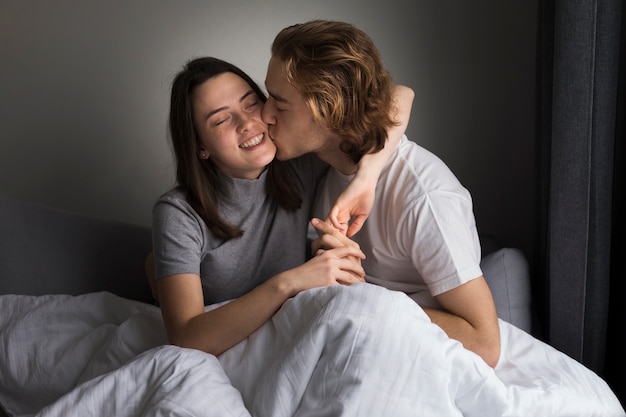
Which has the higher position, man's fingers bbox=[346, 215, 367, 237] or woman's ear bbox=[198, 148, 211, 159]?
woman's ear bbox=[198, 148, 211, 159]

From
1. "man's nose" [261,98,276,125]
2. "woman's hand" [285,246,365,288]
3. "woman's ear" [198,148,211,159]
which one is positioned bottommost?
"woman's hand" [285,246,365,288]

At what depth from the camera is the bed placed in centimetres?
136

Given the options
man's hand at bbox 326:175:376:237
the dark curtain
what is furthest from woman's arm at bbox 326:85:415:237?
the dark curtain

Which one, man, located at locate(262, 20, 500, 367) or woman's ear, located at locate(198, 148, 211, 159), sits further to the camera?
woman's ear, located at locate(198, 148, 211, 159)

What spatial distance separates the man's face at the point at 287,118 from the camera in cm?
176

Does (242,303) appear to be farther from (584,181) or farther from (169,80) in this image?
(169,80)

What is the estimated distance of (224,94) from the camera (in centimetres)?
179

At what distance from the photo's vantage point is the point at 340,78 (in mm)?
1725

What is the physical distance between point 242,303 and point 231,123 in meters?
0.42

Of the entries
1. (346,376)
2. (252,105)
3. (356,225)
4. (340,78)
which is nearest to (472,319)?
(356,225)

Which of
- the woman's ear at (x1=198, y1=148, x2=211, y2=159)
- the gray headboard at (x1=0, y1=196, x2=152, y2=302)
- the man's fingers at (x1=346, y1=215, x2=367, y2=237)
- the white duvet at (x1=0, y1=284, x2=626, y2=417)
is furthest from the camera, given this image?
the gray headboard at (x1=0, y1=196, x2=152, y2=302)

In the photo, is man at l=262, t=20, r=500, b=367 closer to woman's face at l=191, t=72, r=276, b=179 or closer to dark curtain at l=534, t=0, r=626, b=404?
woman's face at l=191, t=72, r=276, b=179

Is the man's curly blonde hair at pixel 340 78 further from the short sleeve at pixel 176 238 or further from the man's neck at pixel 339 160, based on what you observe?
the short sleeve at pixel 176 238

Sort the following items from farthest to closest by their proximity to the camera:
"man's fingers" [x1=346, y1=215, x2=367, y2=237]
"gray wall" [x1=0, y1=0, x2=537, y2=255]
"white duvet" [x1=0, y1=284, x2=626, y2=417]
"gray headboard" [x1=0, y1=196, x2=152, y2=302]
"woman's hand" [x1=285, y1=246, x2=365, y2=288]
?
"gray wall" [x1=0, y1=0, x2=537, y2=255]
"gray headboard" [x1=0, y1=196, x2=152, y2=302]
"man's fingers" [x1=346, y1=215, x2=367, y2=237]
"woman's hand" [x1=285, y1=246, x2=365, y2=288]
"white duvet" [x1=0, y1=284, x2=626, y2=417]
